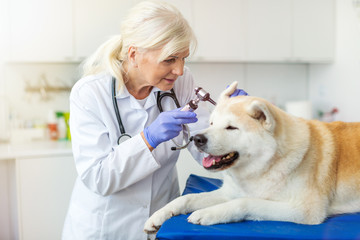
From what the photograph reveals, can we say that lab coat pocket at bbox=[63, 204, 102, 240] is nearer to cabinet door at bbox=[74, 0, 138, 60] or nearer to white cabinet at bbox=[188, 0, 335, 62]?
cabinet door at bbox=[74, 0, 138, 60]

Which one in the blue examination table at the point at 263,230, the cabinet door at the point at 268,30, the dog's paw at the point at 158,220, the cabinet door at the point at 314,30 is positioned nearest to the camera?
the blue examination table at the point at 263,230

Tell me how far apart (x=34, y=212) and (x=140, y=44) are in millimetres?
1728

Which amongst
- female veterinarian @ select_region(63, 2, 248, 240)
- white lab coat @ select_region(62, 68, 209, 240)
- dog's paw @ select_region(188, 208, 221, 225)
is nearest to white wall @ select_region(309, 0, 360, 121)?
female veterinarian @ select_region(63, 2, 248, 240)

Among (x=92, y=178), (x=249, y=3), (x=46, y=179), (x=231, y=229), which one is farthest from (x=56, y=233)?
(x=249, y=3)

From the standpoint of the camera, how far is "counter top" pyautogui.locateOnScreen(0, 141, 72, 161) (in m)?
2.49

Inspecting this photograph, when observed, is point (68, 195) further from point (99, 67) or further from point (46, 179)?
point (99, 67)

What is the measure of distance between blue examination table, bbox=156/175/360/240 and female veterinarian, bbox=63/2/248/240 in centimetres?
31

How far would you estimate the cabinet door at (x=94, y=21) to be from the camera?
2945mm

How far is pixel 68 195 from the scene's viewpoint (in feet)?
8.57

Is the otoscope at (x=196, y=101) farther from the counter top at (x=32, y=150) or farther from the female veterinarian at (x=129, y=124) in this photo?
the counter top at (x=32, y=150)

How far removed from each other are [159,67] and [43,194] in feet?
5.42

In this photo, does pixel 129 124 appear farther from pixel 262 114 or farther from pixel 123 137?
pixel 262 114

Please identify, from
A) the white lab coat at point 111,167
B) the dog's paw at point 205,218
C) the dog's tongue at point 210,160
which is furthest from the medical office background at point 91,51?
the dog's paw at point 205,218

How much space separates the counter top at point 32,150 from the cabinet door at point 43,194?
0.12ft
